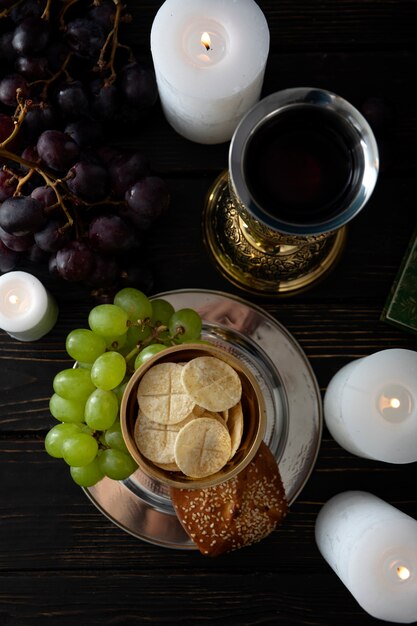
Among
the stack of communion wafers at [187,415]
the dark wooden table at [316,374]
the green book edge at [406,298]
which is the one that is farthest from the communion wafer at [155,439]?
the green book edge at [406,298]

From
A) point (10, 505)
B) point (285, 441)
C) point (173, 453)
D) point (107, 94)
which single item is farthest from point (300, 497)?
point (107, 94)

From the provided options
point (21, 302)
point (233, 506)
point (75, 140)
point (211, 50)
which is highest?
point (211, 50)

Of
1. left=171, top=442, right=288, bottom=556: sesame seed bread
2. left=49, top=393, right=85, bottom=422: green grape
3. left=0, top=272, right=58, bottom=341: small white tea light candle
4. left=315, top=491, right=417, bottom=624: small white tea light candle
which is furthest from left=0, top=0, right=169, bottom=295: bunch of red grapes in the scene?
left=315, top=491, right=417, bottom=624: small white tea light candle

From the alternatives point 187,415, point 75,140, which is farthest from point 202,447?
point 75,140

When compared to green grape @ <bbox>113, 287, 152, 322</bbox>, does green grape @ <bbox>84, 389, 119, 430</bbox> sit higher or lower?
lower

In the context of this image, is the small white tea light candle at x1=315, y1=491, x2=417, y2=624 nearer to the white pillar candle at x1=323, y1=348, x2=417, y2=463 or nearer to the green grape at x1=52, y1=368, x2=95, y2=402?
the white pillar candle at x1=323, y1=348, x2=417, y2=463

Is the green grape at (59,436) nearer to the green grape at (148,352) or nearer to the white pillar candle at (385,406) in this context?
the green grape at (148,352)

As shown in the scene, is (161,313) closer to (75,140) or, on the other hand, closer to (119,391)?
(119,391)
